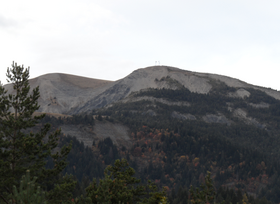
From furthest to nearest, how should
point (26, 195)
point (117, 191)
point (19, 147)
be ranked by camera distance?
point (19, 147) < point (117, 191) < point (26, 195)

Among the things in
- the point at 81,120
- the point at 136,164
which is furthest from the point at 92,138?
the point at 136,164

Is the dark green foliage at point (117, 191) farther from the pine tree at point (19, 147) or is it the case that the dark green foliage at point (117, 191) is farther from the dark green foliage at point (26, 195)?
the dark green foliage at point (26, 195)

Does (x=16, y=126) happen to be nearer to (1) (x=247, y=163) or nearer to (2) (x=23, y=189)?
(2) (x=23, y=189)

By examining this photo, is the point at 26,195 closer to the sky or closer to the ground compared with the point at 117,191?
closer to the sky

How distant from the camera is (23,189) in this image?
13.5 meters

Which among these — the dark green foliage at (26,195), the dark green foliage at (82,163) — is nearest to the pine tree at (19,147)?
the dark green foliage at (26,195)

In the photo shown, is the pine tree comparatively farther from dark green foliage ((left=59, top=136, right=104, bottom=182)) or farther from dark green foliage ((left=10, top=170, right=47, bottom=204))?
dark green foliage ((left=59, top=136, right=104, bottom=182))

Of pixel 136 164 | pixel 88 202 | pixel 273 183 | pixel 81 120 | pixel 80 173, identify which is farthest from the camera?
pixel 81 120

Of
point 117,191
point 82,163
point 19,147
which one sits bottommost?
point 82,163

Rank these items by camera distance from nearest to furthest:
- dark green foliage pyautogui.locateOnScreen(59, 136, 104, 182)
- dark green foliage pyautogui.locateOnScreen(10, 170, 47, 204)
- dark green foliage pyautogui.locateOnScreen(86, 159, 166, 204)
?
dark green foliage pyautogui.locateOnScreen(10, 170, 47, 204) < dark green foliage pyautogui.locateOnScreen(86, 159, 166, 204) < dark green foliage pyautogui.locateOnScreen(59, 136, 104, 182)

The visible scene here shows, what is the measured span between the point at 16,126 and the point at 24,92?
3378mm

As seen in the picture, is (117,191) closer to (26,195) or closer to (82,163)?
(26,195)

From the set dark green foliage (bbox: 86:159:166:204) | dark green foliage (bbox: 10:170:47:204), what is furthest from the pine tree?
dark green foliage (bbox: 10:170:47:204)

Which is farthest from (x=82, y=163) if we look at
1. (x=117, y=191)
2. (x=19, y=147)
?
(x=117, y=191)
